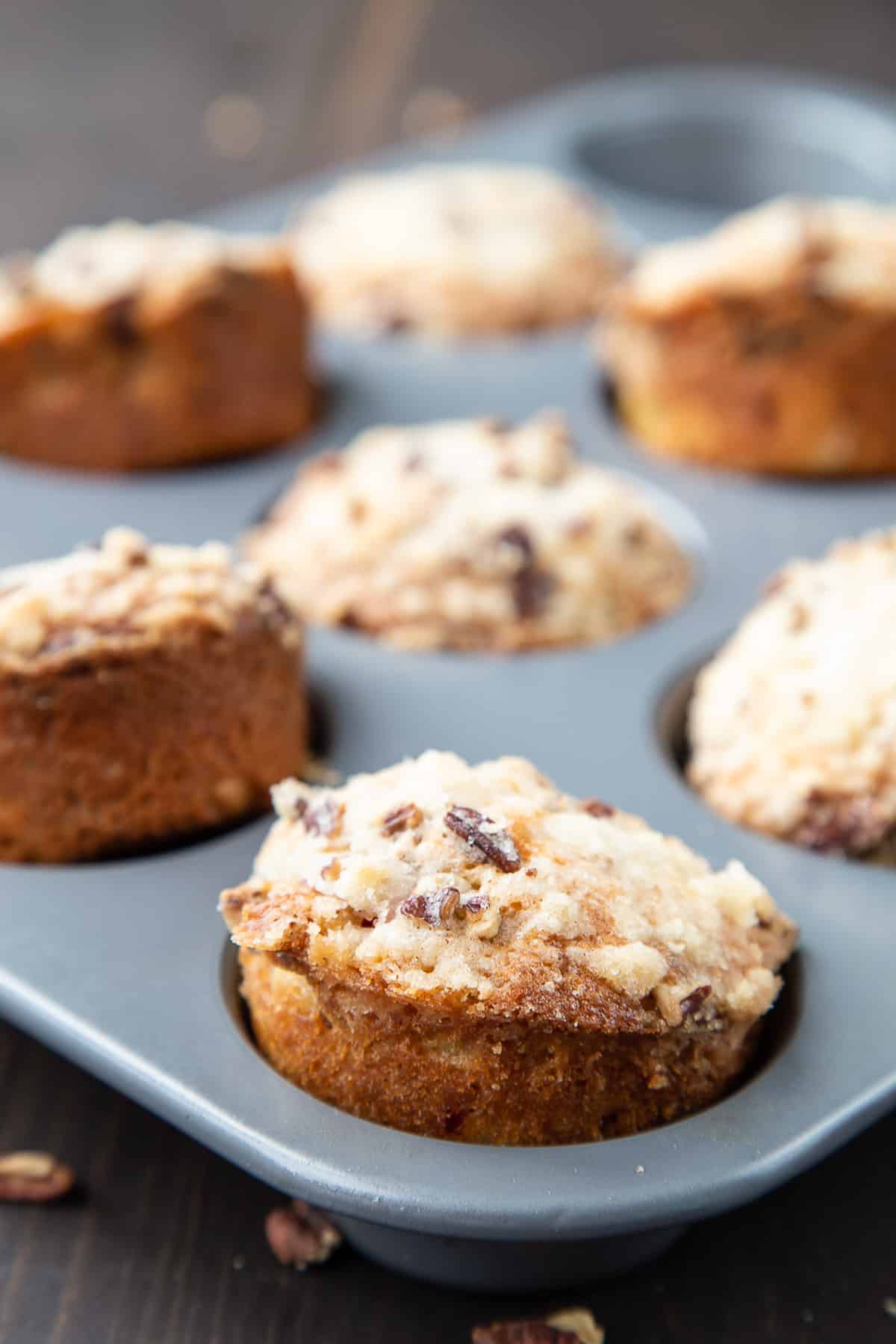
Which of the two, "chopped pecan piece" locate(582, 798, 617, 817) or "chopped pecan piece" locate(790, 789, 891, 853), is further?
"chopped pecan piece" locate(790, 789, 891, 853)

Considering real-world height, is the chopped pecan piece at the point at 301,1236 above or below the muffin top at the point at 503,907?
below

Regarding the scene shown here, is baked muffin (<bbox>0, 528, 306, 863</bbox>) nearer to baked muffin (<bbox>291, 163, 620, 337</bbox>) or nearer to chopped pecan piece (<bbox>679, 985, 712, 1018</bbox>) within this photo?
chopped pecan piece (<bbox>679, 985, 712, 1018</bbox>)

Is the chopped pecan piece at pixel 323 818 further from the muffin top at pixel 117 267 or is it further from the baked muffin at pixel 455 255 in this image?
the baked muffin at pixel 455 255

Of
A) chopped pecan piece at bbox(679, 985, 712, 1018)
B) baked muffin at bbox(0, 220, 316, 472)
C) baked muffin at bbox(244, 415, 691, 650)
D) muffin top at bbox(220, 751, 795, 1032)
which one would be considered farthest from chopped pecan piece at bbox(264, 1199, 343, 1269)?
baked muffin at bbox(0, 220, 316, 472)

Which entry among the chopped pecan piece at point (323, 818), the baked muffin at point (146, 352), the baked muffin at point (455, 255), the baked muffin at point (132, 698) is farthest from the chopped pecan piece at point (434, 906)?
the baked muffin at point (455, 255)

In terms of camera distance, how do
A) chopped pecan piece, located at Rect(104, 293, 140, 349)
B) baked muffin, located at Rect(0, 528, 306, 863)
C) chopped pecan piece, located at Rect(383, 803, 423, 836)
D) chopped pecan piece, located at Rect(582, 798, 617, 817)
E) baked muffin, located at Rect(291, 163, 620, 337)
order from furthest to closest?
baked muffin, located at Rect(291, 163, 620, 337) < chopped pecan piece, located at Rect(104, 293, 140, 349) < baked muffin, located at Rect(0, 528, 306, 863) < chopped pecan piece, located at Rect(582, 798, 617, 817) < chopped pecan piece, located at Rect(383, 803, 423, 836)

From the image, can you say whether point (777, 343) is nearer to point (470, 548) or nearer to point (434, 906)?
point (470, 548)

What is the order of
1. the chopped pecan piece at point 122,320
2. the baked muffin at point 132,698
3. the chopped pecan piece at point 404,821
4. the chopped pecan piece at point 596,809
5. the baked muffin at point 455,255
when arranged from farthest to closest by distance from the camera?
the baked muffin at point 455,255
the chopped pecan piece at point 122,320
the baked muffin at point 132,698
the chopped pecan piece at point 596,809
the chopped pecan piece at point 404,821
